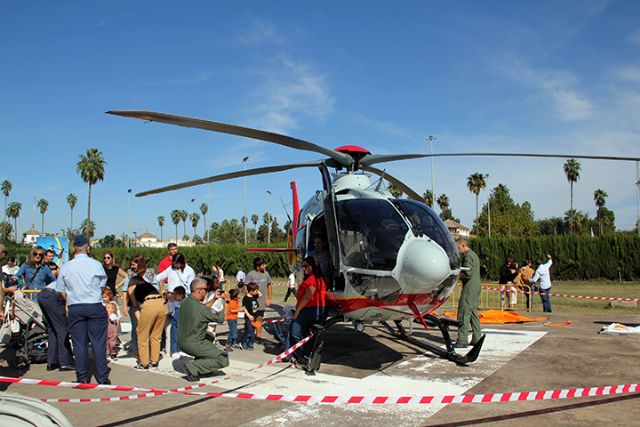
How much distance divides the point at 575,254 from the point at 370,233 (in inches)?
1149

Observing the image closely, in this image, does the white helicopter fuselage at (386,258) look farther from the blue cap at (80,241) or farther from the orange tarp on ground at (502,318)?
the orange tarp on ground at (502,318)

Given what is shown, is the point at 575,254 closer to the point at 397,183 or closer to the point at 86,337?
the point at 397,183

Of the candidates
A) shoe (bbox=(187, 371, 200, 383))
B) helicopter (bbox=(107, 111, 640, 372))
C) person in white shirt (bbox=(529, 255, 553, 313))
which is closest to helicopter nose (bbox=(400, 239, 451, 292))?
helicopter (bbox=(107, 111, 640, 372))

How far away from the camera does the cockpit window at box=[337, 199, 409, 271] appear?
6230 millimetres

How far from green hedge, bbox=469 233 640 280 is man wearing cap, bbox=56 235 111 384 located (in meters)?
29.9

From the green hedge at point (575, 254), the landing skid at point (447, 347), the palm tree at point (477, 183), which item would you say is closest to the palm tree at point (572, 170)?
the palm tree at point (477, 183)

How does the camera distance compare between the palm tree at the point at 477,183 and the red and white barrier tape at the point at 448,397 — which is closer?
the red and white barrier tape at the point at 448,397

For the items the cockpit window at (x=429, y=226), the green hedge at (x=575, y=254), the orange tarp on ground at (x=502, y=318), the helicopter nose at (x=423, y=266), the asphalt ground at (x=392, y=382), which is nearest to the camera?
the asphalt ground at (x=392, y=382)

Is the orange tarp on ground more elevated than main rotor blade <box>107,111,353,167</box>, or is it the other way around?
main rotor blade <box>107,111,353,167</box>

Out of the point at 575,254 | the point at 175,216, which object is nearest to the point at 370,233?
the point at 575,254

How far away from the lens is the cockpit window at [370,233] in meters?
6.23

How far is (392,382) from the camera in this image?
6387 millimetres

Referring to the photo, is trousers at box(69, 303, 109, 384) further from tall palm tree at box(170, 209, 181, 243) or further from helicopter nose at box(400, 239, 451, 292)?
tall palm tree at box(170, 209, 181, 243)

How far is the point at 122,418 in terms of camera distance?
4848 mm
